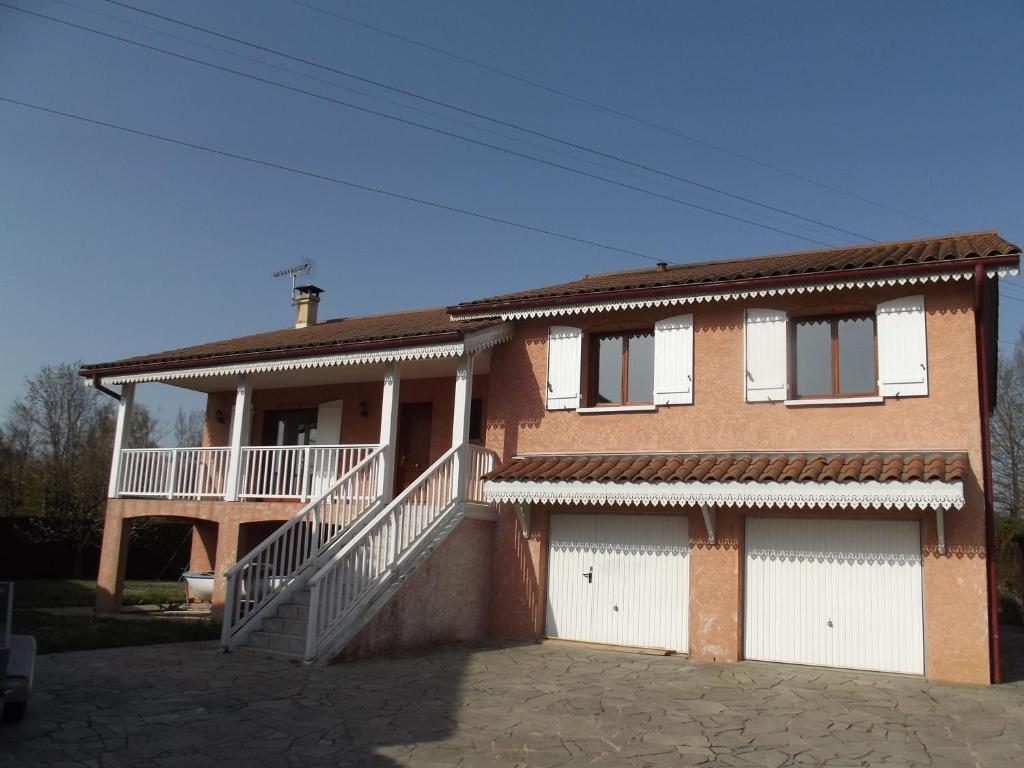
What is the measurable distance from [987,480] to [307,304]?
52.3ft

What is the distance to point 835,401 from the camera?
11555 mm

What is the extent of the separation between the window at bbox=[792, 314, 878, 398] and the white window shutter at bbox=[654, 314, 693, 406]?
1.54 meters

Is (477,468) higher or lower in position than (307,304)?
lower

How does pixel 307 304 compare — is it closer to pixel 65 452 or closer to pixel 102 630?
pixel 102 630

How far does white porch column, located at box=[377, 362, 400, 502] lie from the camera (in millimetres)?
13320

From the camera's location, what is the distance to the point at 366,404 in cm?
1708

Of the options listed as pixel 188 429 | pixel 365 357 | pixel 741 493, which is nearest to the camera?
pixel 741 493

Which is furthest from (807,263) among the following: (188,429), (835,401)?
(188,429)

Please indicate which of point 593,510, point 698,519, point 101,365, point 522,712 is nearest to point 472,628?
point 593,510

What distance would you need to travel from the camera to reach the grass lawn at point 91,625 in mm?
11758

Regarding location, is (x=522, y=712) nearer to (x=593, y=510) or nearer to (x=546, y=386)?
(x=593, y=510)

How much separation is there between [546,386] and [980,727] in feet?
25.3

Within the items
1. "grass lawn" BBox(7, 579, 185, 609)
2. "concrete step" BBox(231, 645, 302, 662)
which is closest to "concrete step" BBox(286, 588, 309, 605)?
"concrete step" BBox(231, 645, 302, 662)

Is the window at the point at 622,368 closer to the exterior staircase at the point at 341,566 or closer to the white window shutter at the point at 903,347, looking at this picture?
the exterior staircase at the point at 341,566
